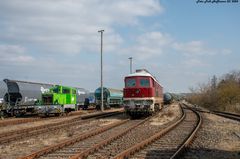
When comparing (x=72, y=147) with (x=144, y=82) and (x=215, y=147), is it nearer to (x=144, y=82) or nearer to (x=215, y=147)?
(x=215, y=147)

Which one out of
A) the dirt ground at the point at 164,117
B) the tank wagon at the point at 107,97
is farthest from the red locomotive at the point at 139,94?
the tank wagon at the point at 107,97

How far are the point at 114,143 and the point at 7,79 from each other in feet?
60.9

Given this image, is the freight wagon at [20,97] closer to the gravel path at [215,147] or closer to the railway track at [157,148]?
the railway track at [157,148]

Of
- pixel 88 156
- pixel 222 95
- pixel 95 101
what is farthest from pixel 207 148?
pixel 222 95

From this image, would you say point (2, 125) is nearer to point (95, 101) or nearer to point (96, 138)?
point (96, 138)

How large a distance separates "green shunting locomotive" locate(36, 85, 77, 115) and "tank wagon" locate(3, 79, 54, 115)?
2.91 feet

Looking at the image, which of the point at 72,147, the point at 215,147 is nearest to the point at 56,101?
the point at 72,147

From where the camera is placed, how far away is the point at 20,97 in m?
28.8

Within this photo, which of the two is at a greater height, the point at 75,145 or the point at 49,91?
the point at 49,91

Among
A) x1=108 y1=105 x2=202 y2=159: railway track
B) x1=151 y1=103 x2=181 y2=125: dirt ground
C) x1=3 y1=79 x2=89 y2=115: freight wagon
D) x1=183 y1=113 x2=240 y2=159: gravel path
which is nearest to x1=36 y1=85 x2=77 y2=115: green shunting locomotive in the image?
x1=3 y1=79 x2=89 y2=115: freight wagon

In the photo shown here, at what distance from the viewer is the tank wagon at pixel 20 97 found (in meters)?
28.5

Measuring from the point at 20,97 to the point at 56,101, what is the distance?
332 centimetres

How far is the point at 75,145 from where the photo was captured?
40.8 ft

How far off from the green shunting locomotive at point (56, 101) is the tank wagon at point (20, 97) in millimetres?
886
